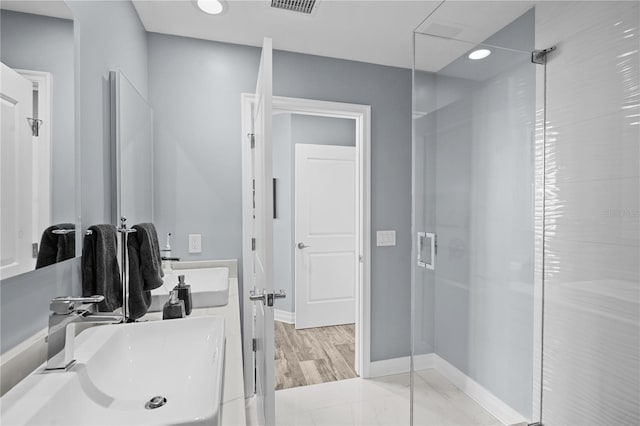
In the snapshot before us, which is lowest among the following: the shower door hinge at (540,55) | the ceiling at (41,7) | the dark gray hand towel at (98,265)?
the dark gray hand towel at (98,265)

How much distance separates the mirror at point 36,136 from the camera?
67 cm

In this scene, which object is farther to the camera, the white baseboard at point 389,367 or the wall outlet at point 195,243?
the white baseboard at point 389,367

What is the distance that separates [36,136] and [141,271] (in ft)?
2.14

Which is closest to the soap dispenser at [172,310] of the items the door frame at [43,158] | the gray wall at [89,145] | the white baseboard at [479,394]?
the gray wall at [89,145]

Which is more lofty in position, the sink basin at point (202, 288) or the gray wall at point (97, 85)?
the gray wall at point (97, 85)

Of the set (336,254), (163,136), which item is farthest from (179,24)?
(336,254)

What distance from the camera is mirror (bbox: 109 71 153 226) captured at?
54.4 inches

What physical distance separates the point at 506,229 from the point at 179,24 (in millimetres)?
2158

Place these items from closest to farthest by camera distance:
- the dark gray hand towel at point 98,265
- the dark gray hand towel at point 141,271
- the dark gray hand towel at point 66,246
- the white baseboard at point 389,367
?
the dark gray hand towel at point 66,246, the dark gray hand towel at point 98,265, the dark gray hand towel at point 141,271, the white baseboard at point 389,367

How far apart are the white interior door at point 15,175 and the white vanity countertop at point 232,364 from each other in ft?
1.85

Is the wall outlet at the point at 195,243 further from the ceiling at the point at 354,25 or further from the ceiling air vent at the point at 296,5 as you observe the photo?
the ceiling air vent at the point at 296,5

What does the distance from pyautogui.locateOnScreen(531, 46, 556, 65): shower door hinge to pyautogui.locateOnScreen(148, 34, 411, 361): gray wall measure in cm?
122

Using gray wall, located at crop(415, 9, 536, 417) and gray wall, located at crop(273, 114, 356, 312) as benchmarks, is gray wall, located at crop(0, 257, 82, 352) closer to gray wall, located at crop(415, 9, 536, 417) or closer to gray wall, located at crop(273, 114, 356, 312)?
gray wall, located at crop(415, 9, 536, 417)

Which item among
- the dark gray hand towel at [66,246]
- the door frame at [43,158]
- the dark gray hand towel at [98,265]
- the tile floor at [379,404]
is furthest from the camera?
the tile floor at [379,404]
